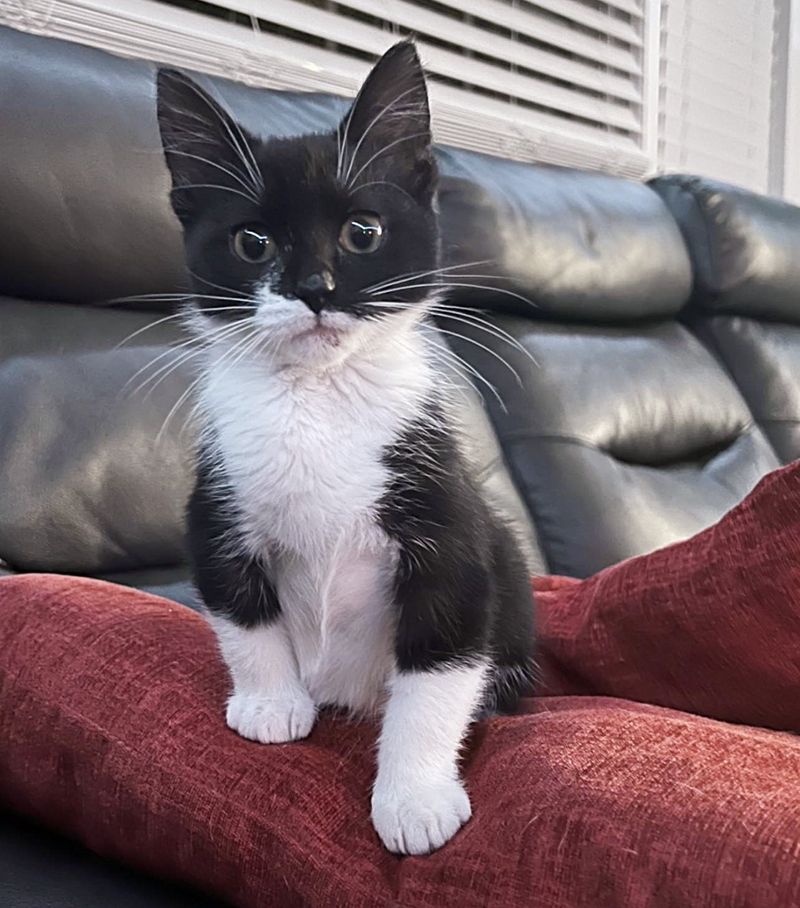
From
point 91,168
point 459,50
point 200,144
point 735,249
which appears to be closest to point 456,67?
point 459,50

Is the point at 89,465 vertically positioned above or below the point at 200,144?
below

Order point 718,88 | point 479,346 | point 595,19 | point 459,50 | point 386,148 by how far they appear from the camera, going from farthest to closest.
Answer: point 718,88 → point 595,19 → point 459,50 → point 479,346 → point 386,148

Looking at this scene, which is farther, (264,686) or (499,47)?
(499,47)

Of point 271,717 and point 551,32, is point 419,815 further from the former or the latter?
point 551,32

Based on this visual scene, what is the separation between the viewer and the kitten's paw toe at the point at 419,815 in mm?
558

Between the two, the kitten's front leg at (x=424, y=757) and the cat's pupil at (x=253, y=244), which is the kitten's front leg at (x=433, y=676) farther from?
the cat's pupil at (x=253, y=244)

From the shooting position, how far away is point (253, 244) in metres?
0.77

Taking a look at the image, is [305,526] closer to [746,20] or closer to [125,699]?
[125,699]

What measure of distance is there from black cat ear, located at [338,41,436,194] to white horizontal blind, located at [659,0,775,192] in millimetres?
2346

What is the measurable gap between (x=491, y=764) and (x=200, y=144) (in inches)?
21.9

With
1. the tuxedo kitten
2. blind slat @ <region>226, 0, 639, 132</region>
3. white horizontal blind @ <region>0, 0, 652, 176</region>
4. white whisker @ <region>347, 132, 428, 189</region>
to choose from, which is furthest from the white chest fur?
blind slat @ <region>226, 0, 639, 132</region>

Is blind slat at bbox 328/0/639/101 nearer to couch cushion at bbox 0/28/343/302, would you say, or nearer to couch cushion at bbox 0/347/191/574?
couch cushion at bbox 0/28/343/302

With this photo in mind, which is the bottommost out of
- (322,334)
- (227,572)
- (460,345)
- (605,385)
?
(605,385)

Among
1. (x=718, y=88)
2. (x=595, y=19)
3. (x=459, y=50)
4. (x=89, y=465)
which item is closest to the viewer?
(x=89, y=465)
